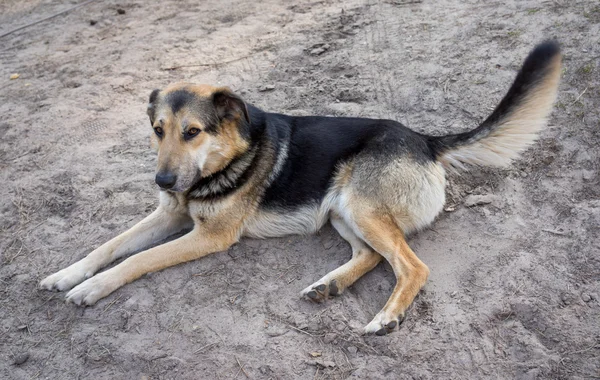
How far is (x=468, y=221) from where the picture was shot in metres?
4.46

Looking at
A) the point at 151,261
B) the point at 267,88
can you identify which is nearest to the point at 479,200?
the point at 151,261

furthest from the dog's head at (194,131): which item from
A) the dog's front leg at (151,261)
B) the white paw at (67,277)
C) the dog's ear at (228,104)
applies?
the white paw at (67,277)

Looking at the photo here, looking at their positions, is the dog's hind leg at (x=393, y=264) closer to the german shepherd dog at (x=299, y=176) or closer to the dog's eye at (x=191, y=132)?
the german shepherd dog at (x=299, y=176)

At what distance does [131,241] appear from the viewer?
174 inches

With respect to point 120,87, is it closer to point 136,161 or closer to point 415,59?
point 136,161

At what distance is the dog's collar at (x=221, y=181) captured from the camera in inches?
169

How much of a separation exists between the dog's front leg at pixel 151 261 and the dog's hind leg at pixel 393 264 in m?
1.19

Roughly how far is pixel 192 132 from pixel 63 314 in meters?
1.76

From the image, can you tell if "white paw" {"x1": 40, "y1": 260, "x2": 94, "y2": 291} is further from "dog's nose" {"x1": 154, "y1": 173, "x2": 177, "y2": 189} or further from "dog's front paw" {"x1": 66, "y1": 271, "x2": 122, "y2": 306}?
"dog's nose" {"x1": 154, "y1": 173, "x2": 177, "y2": 189}

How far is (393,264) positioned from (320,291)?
0.63 metres

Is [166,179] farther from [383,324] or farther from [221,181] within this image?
[383,324]

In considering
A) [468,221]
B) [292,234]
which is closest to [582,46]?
[468,221]

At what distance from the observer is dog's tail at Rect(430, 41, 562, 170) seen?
4.07m

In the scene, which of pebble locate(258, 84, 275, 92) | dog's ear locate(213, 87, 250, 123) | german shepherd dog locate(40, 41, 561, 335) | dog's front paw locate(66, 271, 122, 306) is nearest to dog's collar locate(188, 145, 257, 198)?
german shepherd dog locate(40, 41, 561, 335)
